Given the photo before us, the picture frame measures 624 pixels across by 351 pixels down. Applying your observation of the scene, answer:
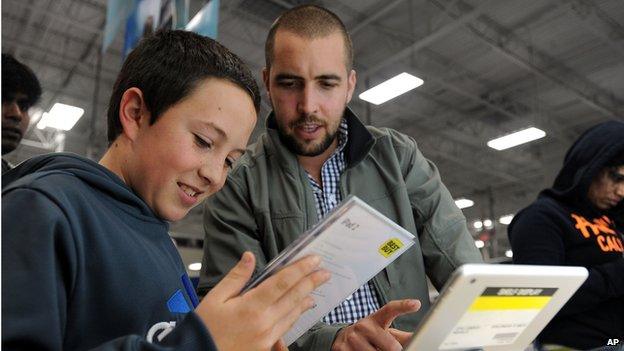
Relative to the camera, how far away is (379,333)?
102 cm

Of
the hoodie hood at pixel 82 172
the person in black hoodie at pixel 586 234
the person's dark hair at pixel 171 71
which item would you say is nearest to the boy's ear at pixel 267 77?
the person's dark hair at pixel 171 71

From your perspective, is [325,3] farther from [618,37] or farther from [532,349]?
[532,349]

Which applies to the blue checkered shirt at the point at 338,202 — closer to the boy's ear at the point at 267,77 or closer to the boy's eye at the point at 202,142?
the boy's ear at the point at 267,77

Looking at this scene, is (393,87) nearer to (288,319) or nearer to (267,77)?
(267,77)

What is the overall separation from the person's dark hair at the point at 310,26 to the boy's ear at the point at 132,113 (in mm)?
640

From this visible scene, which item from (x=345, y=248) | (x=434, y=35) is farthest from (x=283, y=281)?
(x=434, y=35)

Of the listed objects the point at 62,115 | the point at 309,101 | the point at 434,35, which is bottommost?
the point at 62,115

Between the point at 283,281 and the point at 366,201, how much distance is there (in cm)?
82

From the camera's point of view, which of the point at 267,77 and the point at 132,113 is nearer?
the point at 132,113

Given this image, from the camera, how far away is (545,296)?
0.81 m

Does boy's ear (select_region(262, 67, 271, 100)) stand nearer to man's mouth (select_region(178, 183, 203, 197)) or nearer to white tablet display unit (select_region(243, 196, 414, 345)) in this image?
man's mouth (select_region(178, 183, 203, 197))

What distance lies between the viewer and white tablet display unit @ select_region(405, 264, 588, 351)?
70 cm

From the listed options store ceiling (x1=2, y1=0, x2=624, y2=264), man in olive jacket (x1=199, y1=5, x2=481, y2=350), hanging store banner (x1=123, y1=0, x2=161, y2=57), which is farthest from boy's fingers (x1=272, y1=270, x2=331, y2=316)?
store ceiling (x1=2, y1=0, x2=624, y2=264)

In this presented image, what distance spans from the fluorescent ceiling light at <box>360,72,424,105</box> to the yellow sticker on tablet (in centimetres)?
586
